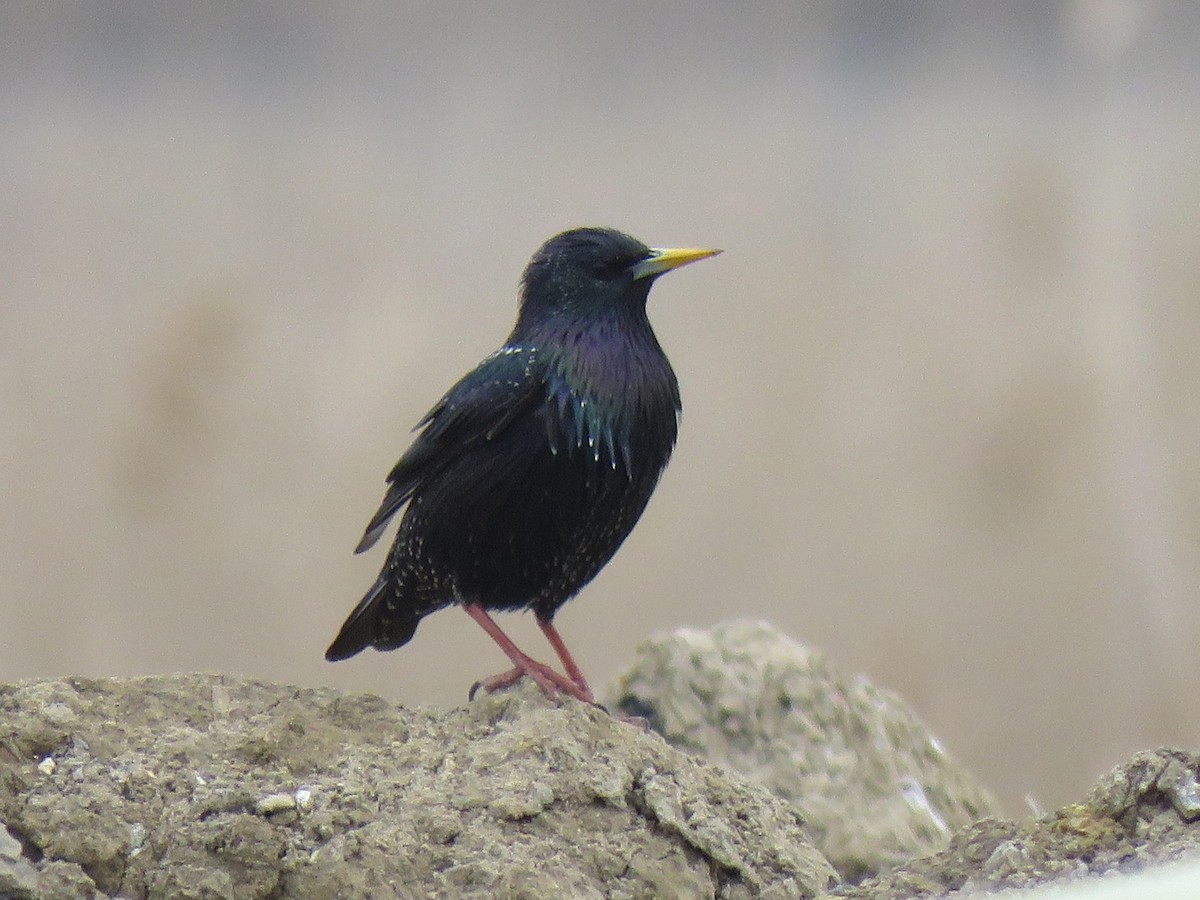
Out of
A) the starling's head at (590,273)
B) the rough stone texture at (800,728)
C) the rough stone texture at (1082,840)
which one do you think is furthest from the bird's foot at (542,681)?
the rough stone texture at (1082,840)

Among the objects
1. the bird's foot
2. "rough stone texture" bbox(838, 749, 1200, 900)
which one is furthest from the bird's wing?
"rough stone texture" bbox(838, 749, 1200, 900)

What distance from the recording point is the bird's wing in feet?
10.2

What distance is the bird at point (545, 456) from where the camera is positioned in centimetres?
307

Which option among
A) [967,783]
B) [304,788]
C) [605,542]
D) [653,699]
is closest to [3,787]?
[304,788]

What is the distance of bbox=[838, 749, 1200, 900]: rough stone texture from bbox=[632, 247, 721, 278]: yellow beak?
4.78ft

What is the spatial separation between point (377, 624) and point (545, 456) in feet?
2.21

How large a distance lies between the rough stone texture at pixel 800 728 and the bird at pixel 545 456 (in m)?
0.45

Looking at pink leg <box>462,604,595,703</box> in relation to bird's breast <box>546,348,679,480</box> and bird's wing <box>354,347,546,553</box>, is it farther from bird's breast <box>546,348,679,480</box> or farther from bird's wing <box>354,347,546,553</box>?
bird's breast <box>546,348,679,480</box>

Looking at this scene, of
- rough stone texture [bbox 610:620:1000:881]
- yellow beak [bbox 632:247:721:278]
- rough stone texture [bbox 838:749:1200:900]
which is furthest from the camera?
rough stone texture [bbox 610:620:1000:881]

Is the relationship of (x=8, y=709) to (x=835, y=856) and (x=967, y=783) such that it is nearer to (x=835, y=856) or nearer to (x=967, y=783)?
(x=835, y=856)

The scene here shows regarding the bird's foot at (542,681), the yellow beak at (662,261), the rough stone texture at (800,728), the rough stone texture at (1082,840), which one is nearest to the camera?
the rough stone texture at (1082,840)

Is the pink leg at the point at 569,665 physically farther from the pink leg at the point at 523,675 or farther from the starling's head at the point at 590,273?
the starling's head at the point at 590,273

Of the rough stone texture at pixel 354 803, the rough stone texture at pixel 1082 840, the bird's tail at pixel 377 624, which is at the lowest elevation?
the rough stone texture at pixel 1082 840

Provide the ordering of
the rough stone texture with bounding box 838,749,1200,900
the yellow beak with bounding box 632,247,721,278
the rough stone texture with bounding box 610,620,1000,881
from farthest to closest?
the rough stone texture with bounding box 610,620,1000,881 → the yellow beak with bounding box 632,247,721,278 → the rough stone texture with bounding box 838,749,1200,900
